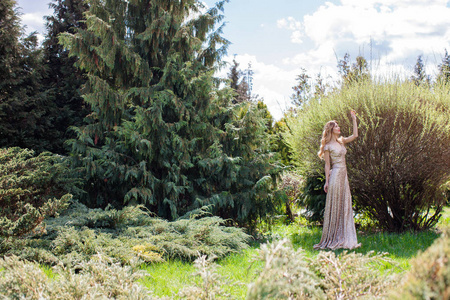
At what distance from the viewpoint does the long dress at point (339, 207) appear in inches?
221

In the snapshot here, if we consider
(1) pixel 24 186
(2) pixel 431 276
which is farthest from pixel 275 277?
(1) pixel 24 186

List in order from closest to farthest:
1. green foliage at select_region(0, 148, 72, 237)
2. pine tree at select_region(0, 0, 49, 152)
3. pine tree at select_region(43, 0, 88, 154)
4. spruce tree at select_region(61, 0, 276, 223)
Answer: green foliage at select_region(0, 148, 72, 237), spruce tree at select_region(61, 0, 276, 223), pine tree at select_region(0, 0, 49, 152), pine tree at select_region(43, 0, 88, 154)

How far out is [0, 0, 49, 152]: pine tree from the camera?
412 inches

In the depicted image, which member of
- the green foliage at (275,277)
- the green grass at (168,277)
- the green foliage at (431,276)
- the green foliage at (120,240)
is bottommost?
the green grass at (168,277)

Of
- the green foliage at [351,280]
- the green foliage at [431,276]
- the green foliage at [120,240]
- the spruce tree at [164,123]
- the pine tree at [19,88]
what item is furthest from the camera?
the pine tree at [19,88]

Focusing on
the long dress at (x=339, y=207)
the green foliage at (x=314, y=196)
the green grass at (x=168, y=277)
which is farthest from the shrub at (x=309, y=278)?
the green foliage at (x=314, y=196)

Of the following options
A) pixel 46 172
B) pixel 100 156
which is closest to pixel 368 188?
pixel 100 156

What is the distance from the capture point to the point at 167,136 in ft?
22.7

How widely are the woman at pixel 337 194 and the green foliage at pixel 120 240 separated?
62.4 inches

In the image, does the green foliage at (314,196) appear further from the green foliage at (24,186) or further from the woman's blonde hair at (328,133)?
the green foliage at (24,186)

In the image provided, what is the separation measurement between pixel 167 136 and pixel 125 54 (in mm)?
1938

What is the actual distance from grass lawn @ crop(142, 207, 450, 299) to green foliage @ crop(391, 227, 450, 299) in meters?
1.39

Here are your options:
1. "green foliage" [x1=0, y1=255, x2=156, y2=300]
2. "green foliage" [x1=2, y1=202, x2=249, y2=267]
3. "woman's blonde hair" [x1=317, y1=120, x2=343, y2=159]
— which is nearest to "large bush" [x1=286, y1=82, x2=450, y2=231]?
"woman's blonde hair" [x1=317, y1=120, x2=343, y2=159]

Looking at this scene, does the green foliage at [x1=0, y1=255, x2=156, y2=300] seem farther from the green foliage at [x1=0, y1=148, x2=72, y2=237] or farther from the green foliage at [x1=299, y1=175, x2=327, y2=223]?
the green foliage at [x1=299, y1=175, x2=327, y2=223]
